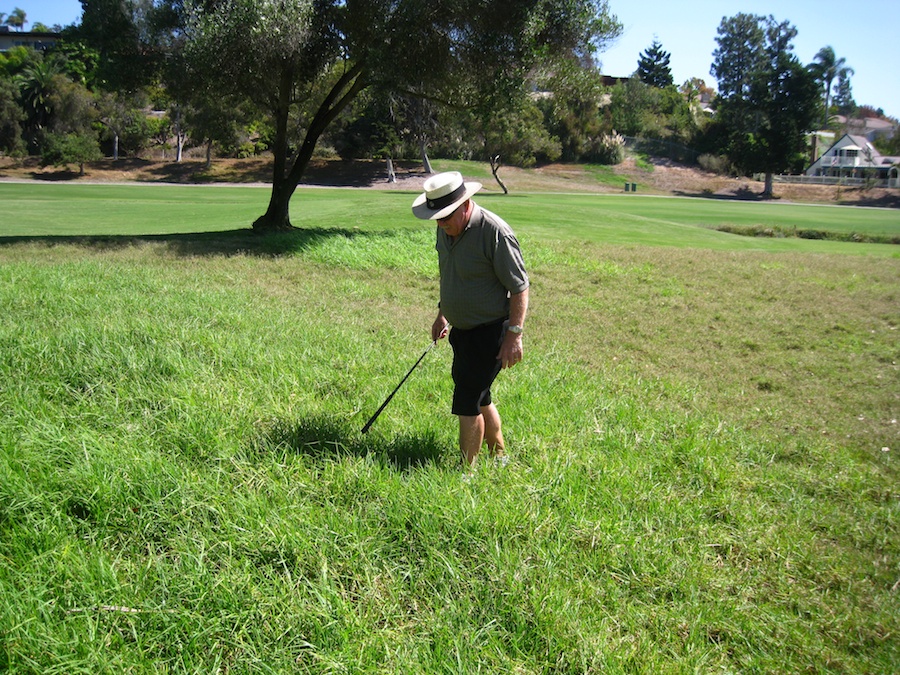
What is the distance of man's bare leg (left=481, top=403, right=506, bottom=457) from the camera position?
460 cm

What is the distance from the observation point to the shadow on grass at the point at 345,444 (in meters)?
4.31

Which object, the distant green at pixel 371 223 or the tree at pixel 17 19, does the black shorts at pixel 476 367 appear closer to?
the distant green at pixel 371 223

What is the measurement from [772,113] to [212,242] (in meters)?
74.7

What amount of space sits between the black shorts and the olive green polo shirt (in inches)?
2.9

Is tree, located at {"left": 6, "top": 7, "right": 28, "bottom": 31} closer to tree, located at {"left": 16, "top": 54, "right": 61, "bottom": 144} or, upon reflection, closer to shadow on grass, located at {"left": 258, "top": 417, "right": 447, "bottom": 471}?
tree, located at {"left": 16, "top": 54, "right": 61, "bottom": 144}

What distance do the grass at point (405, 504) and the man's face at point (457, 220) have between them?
4.79 feet

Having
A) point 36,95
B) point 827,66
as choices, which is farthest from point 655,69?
point 36,95

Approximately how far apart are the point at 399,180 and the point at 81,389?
5381cm

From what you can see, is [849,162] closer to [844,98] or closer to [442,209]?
[844,98]

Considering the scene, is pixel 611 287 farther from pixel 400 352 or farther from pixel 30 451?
pixel 30 451

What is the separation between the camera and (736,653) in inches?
120

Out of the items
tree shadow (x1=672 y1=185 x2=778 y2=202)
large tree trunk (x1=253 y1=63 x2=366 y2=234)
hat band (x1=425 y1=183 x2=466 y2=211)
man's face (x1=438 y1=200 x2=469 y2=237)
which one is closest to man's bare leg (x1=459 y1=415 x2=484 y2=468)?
man's face (x1=438 y1=200 x2=469 y2=237)

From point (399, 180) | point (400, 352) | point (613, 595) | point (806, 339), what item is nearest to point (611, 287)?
point (806, 339)

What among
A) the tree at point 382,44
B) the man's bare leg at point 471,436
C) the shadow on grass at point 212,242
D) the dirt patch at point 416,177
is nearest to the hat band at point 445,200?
the man's bare leg at point 471,436
